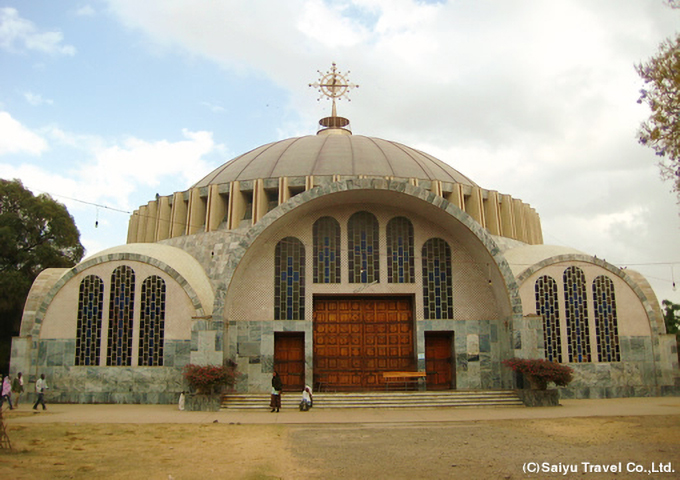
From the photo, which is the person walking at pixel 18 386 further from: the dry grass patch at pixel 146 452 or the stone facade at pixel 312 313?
the dry grass patch at pixel 146 452

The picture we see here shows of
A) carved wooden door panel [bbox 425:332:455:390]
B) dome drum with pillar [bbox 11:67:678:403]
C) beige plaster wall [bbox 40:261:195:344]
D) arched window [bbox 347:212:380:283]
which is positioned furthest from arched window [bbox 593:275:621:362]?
beige plaster wall [bbox 40:261:195:344]

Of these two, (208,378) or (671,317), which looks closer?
(208,378)

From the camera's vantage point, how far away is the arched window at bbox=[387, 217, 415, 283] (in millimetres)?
20312

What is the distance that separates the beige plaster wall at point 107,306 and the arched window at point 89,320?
14 cm

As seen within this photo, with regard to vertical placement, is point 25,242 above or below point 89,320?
above

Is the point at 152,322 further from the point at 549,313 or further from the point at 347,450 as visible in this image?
the point at 549,313

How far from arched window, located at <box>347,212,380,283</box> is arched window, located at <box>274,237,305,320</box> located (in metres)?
1.61

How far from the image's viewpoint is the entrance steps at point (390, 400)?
56.4ft

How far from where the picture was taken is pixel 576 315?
20875mm

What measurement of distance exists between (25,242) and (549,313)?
80.9 ft

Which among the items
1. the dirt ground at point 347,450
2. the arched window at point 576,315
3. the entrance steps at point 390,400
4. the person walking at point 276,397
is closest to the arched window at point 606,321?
the arched window at point 576,315

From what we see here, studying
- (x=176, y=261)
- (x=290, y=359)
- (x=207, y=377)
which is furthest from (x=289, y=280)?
(x=207, y=377)

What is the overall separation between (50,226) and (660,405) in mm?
28081

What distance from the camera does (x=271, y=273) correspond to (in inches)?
784
